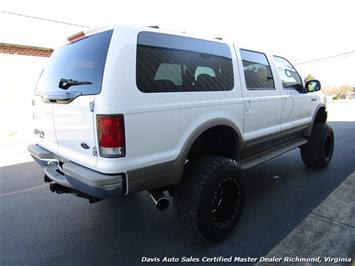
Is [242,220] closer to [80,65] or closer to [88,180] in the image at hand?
[88,180]

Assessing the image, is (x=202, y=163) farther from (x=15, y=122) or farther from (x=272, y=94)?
(x=15, y=122)

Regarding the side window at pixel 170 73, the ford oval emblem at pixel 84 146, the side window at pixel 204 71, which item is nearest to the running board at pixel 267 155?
the side window at pixel 204 71

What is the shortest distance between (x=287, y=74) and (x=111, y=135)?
317cm

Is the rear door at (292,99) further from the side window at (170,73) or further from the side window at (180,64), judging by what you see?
the side window at (170,73)

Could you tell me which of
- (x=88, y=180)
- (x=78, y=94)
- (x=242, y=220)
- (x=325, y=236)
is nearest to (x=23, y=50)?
(x=78, y=94)

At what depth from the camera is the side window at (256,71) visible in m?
3.14

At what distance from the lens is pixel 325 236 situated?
2.67 m

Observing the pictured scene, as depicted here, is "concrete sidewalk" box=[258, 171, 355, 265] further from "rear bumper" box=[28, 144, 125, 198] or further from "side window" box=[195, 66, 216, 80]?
"side window" box=[195, 66, 216, 80]

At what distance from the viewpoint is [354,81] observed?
2076 inches

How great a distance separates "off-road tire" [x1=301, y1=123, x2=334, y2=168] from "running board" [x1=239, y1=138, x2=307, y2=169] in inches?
10.6

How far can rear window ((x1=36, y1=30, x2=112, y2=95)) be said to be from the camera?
6.78ft

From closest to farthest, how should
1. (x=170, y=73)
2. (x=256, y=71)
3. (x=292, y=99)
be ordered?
1. (x=170, y=73)
2. (x=256, y=71)
3. (x=292, y=99)

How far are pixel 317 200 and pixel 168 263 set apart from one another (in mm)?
2206

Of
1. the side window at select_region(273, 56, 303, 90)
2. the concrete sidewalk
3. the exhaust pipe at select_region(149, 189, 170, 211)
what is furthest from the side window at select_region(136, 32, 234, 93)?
the concrete sidewalk
